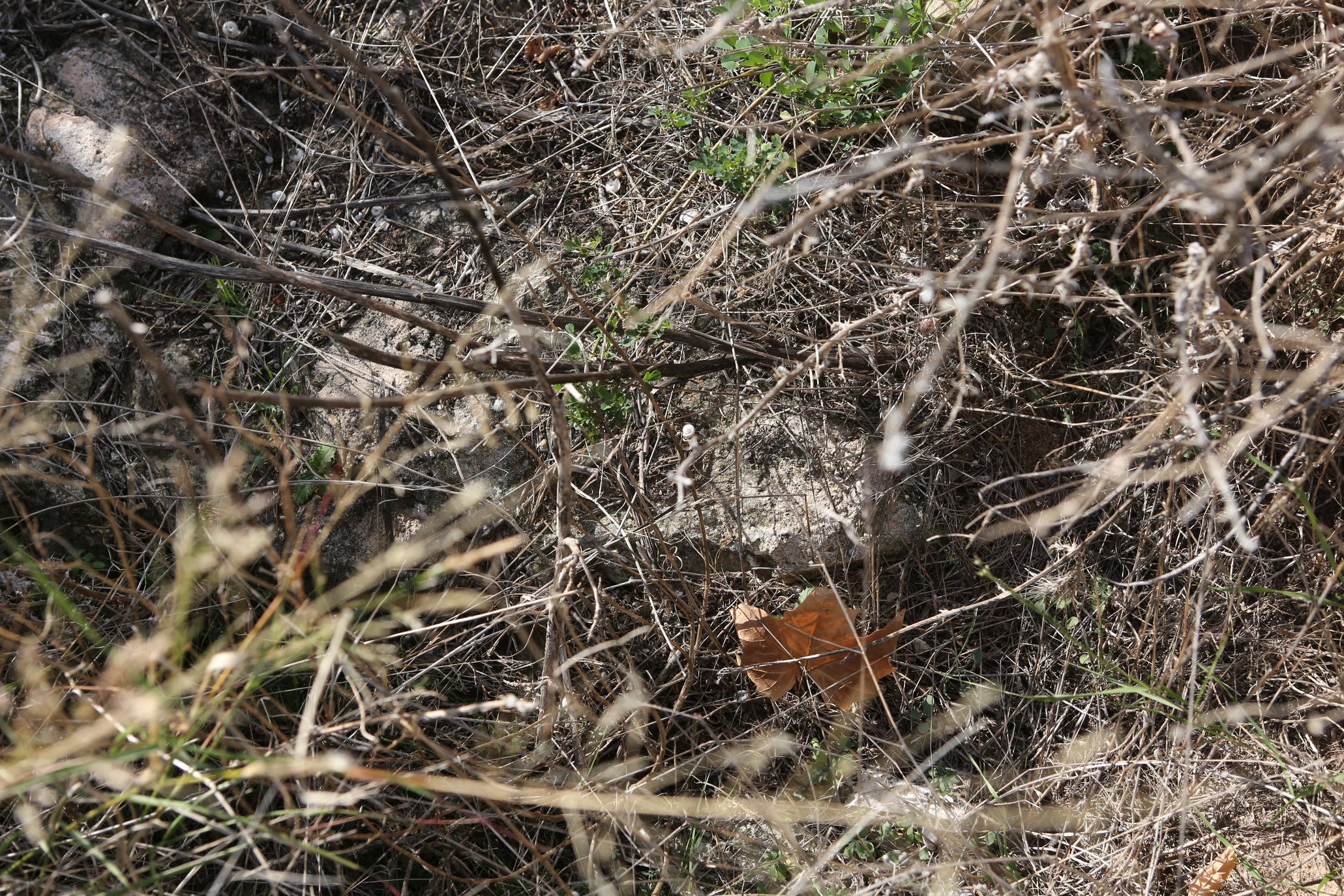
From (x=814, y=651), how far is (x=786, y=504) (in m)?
0.36

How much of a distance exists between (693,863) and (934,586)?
0.90 m

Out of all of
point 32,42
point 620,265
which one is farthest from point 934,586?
point 32,42

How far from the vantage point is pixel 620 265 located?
94.2 inches

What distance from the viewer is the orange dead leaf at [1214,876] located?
198 centimetres

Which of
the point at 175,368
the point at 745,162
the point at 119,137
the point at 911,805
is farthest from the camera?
the point at 119,137

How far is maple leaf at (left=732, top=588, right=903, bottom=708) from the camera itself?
83.7 inches

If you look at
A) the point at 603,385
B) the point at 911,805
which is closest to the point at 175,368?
the point at 603,385

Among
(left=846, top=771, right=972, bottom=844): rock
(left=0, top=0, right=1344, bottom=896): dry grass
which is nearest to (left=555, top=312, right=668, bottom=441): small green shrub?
(left=0, top=0, right=1344, bottom=896): dry grass

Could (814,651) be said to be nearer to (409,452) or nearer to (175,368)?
(409,452)

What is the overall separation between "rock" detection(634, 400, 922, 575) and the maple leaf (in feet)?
0.44

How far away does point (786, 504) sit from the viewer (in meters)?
2.25

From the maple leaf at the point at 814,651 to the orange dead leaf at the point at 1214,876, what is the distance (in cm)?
79

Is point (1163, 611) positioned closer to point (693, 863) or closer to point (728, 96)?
point (693, 863)

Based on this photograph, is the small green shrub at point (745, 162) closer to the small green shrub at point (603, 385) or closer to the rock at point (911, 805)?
the small green shrub at point (603, 385)
